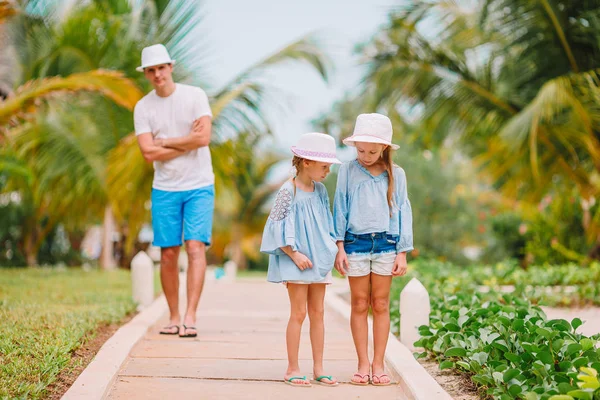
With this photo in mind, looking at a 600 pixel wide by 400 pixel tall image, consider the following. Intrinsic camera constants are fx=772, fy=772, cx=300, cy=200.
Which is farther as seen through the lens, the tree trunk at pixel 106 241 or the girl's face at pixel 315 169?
the tree trunk at pixel 106 241

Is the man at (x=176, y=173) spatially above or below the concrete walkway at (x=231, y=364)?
above

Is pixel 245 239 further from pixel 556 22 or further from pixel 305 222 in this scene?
pixel 305 222

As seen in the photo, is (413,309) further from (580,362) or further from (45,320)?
(45,320)

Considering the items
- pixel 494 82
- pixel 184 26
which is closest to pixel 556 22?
pixel 494 82

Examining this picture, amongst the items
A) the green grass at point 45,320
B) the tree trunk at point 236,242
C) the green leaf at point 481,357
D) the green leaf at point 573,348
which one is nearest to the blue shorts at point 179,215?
the green grass at point 45,320

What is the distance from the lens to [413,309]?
18.0ft

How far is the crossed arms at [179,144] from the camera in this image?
5.82 m

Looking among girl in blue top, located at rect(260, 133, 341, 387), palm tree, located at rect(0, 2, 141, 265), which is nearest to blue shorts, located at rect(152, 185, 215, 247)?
girl in blue top, located at rect(260, 133, 341, 387)

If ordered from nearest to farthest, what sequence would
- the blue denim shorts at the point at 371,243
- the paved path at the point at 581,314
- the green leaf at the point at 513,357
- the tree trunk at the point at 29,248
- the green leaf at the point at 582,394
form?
the green leaf at the point at 582,394
the green leaf at the point at 513,357
the blue denim shorts at the point at 371,243
the paved path at the point at 581,314
the tree trunk at the point at 29,248

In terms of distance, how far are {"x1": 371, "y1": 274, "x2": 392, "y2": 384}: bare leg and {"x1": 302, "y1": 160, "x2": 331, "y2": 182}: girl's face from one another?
68cm

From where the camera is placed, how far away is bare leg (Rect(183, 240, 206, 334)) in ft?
18.9

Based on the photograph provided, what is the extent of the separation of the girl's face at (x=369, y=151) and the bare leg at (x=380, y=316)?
0.68m

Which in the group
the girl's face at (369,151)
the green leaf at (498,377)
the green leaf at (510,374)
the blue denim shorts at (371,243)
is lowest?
the green leaf at (498,377)

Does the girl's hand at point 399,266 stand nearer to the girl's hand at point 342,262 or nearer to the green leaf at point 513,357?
the girl's hand at point 342,262
